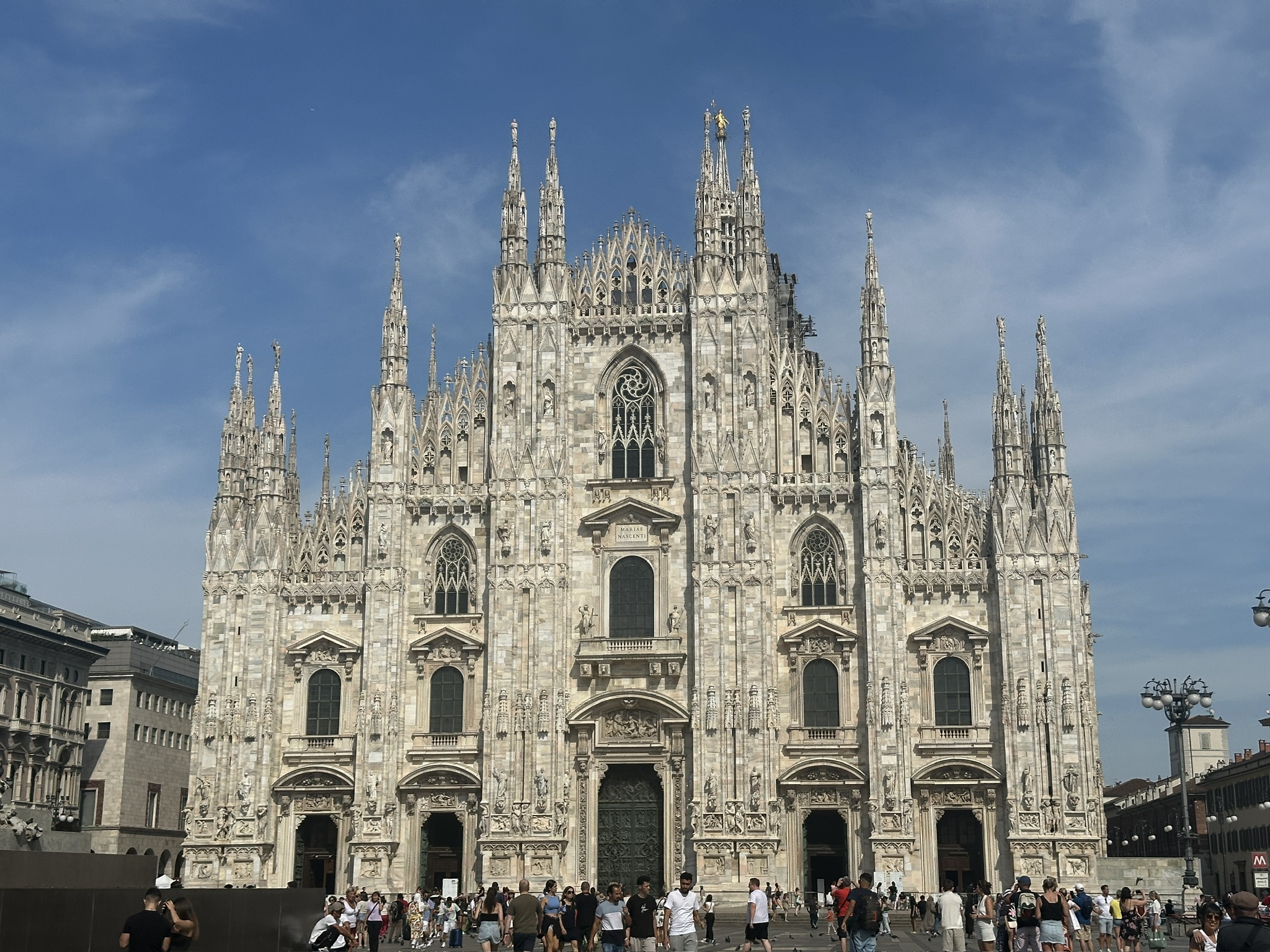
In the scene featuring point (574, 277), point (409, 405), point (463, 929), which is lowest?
point (463, 929)

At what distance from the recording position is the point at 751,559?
53.2 m

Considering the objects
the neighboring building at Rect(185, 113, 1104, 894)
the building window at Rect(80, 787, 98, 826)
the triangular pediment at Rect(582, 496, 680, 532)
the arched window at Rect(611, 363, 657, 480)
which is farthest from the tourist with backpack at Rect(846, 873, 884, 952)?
the building window at Rect(80, 787, 98, 826)

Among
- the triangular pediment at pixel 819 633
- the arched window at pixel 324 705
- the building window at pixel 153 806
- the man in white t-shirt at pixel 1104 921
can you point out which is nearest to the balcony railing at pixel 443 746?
the arched window at pixel 324 705

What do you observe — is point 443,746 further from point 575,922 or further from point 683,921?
point 683,921

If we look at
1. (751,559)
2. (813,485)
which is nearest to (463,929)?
(751,559)

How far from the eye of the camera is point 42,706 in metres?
68.7

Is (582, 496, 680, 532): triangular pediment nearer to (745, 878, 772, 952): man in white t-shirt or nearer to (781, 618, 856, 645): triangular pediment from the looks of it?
(781, 618, 856, 645): triangular pediment

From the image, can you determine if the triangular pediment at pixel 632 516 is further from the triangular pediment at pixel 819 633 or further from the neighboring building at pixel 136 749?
the neighboring building at pixel 136 749

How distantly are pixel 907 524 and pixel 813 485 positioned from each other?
3.55 metres

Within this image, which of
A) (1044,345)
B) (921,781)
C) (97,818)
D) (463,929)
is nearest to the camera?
(463,929)

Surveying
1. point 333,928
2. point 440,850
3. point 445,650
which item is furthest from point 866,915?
point 445,650

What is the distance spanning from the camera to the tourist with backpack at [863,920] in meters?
24.2

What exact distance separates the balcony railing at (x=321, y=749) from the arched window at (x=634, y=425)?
44.4 ft

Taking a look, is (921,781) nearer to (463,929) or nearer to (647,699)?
(647,699)
